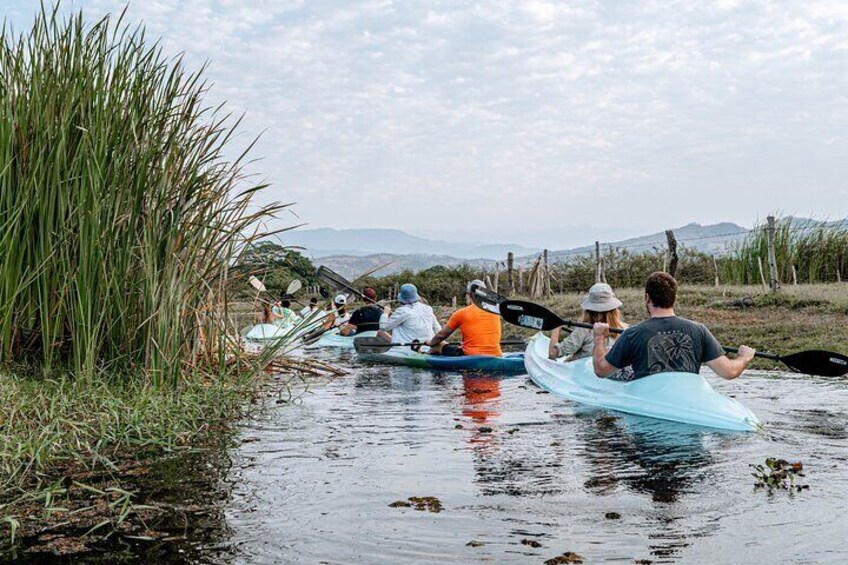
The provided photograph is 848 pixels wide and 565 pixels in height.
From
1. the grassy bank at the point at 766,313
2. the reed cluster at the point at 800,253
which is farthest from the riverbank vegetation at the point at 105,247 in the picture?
the reed cluster at the point at 800,253

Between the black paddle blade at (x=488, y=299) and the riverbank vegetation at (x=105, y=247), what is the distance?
391cm

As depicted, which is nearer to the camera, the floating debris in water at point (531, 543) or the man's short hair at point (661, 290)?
the floating debris in water at point (531, 543)

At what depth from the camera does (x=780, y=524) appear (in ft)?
15.8

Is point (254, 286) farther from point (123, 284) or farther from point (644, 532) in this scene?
point (644, 532)

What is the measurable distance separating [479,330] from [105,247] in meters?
6.80

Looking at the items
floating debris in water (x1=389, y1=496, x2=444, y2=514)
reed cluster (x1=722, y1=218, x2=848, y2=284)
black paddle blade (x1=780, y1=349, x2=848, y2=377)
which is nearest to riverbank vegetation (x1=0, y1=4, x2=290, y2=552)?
floating debris in water (x1=389, y1=496, x2=444, y2=514)

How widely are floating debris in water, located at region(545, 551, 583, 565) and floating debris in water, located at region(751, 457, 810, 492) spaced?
1861mm

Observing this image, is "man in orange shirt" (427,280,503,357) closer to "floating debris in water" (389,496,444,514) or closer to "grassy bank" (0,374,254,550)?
"grassy bank" (0,374,254,550)

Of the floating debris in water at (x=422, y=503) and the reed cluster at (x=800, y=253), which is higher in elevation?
the reed cluster at (x=800, y=253)

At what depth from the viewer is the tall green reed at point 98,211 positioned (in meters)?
7.21

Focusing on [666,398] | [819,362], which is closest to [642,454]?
[666,398]

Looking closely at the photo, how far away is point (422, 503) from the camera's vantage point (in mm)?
5359

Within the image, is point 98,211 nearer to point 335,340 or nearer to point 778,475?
point 778,475

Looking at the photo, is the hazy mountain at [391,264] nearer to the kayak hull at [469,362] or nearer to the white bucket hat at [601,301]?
the kayak hull at [469,362]
